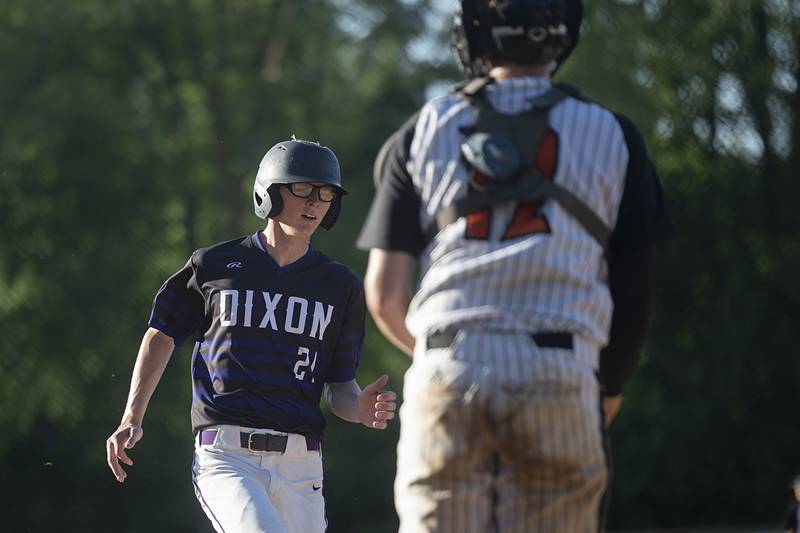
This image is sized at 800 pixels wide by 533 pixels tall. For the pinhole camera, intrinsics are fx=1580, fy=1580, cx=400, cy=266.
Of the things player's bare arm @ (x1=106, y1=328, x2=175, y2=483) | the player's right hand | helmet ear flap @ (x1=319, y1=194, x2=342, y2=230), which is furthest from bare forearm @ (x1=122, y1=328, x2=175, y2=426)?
helmet ear flap @ (x1=319, y1=194, x2=342, y2=230)

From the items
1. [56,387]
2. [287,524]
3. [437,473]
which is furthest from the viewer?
[56,387]

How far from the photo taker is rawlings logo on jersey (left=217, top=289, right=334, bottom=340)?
6430mm

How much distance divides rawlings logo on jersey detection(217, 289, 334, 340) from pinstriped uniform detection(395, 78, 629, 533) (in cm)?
261

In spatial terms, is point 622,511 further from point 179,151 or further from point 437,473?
point 437,473

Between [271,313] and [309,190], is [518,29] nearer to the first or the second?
[309,190]

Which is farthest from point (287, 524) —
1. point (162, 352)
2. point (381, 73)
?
point (381, 73)

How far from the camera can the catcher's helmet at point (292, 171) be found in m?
6.46

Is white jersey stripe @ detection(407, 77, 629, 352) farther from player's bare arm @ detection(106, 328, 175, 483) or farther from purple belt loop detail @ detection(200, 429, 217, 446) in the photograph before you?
player's bare arm @ detection(106, 328, 175, 483)

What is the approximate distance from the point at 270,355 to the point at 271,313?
0.58ft

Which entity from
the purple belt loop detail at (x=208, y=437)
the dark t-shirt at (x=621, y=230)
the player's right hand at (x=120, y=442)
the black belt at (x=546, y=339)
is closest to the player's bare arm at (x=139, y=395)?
the player's right hand at (x=120, y=442)

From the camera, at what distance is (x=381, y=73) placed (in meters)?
29.8

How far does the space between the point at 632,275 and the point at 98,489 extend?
83.5 ft

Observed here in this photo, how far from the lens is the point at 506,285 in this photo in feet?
12.4

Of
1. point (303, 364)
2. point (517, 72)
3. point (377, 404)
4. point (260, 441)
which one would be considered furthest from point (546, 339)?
point (303, 364)
